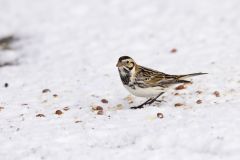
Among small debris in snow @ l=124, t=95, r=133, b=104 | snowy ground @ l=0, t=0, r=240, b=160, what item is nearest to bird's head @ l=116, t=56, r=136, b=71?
snowy ground @ l=0, t=0, r=240, b=160

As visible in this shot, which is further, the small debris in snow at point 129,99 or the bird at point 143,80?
the small debris in snow at point 129,99

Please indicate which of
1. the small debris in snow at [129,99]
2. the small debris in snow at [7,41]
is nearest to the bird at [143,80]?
the small debris in snow at [129,99]

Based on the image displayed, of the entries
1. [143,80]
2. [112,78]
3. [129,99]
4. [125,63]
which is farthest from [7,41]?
[143,80]

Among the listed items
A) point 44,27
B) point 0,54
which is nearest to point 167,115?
point 0,54

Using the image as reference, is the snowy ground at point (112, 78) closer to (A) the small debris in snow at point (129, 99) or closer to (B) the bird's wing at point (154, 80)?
(A) the small debris in snow at point (129, 99)

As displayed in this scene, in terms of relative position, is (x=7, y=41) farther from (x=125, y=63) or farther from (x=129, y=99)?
(x=125, y=63)

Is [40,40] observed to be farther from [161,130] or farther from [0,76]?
[161,130]
